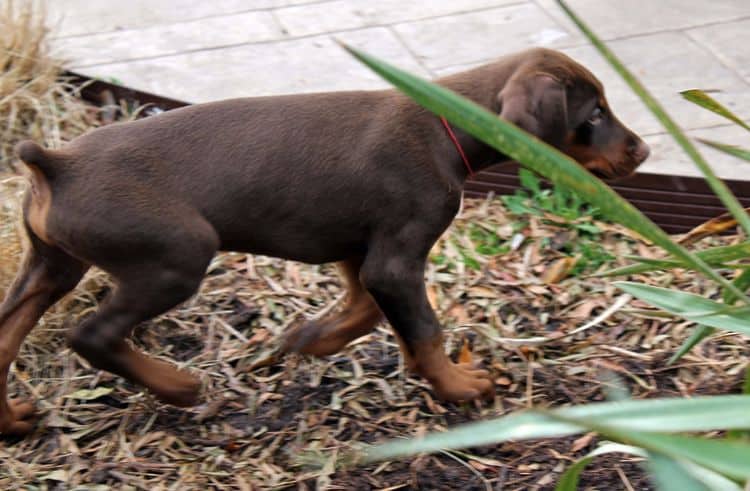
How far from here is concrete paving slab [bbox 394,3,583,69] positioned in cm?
643

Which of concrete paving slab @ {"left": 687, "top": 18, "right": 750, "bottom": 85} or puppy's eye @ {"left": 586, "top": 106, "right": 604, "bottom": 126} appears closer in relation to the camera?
puppy's eye @ {"left": 586, "top": 106, "right": 604, "bottom": 126}

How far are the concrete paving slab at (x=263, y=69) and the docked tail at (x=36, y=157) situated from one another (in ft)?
8.51

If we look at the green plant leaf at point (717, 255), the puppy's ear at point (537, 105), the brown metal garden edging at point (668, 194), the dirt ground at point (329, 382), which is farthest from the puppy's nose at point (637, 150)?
the brown metal garden edging at point (668, 194)

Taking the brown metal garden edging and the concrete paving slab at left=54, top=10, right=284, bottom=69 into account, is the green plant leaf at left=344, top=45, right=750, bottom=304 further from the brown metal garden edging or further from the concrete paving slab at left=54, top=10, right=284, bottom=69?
the concrete paving slab at left=54, top=10, right=284, bottom=69

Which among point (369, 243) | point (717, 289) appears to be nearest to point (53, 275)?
point (369, 243)

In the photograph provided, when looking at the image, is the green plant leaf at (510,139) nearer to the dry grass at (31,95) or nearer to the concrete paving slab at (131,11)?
the dry grass at (31,95)

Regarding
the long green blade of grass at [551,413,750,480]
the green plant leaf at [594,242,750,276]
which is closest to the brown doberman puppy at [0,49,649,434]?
the green plant leaf at [594,242,750,276]

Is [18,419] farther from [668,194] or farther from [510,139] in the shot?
[668,194]

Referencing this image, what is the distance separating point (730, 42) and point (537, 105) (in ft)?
10.4

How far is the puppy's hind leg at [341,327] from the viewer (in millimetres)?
4086

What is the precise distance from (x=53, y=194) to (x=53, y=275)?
0.42 metres

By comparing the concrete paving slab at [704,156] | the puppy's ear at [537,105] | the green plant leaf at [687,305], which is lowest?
the concrete paving slab at [704,156]

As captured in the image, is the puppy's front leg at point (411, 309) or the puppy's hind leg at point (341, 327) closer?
the puppy's front leg at point (411, 309)

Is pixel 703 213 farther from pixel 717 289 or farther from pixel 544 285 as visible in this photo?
pixel 544 285
